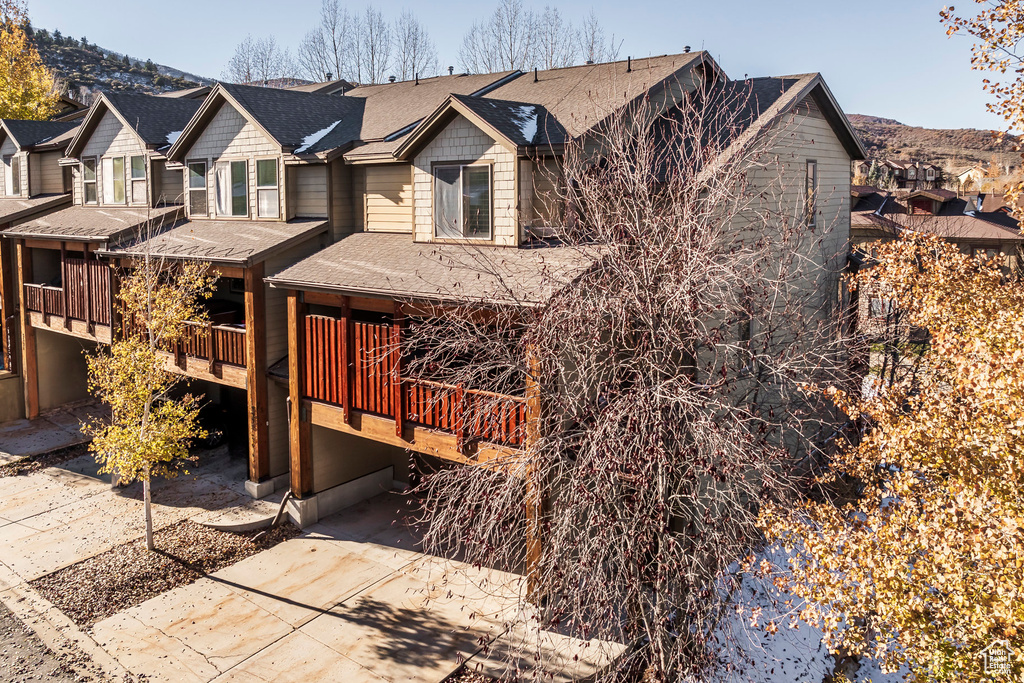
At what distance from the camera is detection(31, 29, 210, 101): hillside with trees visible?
79.3 meters

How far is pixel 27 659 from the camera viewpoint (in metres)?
10.5

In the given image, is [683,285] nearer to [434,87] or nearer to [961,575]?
[961,575]

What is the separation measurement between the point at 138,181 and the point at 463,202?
1197cm

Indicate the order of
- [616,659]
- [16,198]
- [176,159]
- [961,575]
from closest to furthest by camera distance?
[961,575] < [616,659] < [176,159] < [16,198]

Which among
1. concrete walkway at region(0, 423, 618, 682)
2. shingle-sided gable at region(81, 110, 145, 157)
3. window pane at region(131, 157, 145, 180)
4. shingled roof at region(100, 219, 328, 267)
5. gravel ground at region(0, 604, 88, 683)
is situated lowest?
gravel ground at region(0, 604, 88, 683)

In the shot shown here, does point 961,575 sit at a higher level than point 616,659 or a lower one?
higher

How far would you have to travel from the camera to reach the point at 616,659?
919 centimetres

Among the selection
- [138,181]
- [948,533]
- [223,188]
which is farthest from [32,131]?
[948,533]

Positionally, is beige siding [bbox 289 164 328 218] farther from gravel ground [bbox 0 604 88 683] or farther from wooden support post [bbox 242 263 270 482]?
gravel ground [bbox 0 604 88 683]

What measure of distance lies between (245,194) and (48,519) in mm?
8327

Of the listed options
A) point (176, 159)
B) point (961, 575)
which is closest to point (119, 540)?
point (176, 159)

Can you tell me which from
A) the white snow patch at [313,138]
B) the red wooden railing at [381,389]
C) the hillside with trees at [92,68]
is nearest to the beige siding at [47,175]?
the white snow patch at [313,138]

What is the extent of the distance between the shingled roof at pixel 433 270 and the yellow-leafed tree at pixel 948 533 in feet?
13.2

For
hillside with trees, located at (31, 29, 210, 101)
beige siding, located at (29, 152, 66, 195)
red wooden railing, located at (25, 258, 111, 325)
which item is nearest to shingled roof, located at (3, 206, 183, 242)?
red wooden railing, located at (25, 258, 111, 325)
